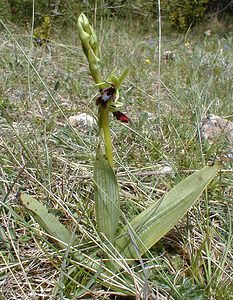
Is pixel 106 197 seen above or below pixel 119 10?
above

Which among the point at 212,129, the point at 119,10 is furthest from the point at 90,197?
the point at 119,10

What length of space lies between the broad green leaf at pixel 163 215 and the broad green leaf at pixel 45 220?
0.12 metres

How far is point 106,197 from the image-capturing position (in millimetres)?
977

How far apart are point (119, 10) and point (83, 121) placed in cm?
394

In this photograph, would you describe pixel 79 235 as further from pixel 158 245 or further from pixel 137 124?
pixel 137 124

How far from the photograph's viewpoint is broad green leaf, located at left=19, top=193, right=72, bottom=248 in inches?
37.1

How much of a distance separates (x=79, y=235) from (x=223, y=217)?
0.40 m

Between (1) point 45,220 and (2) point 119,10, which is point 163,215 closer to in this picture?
(1) point 45,220

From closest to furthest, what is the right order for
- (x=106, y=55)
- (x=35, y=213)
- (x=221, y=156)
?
1. (x=35, y=213)
2. (x=221, y=156)
3. (x=106, y=55)

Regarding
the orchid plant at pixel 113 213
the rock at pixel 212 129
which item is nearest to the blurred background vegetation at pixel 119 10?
the rock at pixel 212 129

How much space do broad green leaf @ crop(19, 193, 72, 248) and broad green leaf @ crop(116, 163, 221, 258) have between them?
12 centimetres

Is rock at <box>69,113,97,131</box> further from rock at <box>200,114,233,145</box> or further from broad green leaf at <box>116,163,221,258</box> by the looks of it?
broad green leaf at <box>116,163,221,258</box>

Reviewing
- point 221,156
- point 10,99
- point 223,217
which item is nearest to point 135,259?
point 223,217

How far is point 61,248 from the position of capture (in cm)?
100
